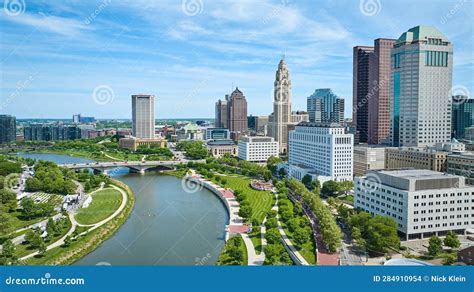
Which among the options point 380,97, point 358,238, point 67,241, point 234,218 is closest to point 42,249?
point 67,241

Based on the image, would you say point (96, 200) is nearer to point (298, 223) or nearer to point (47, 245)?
point (47, 245)

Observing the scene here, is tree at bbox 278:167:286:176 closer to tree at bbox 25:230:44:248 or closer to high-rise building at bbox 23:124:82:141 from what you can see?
tree at bbox 25:230:44:248

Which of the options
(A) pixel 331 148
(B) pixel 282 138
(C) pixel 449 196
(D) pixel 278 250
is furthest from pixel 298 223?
(B) pixel 282 138

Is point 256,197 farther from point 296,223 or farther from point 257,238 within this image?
point 257,238

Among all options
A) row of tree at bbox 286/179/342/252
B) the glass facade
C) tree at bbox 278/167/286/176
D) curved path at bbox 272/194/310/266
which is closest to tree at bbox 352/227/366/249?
row of tree at bbox 286/179/342/252

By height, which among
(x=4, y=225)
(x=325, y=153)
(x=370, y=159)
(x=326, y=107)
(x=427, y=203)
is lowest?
(x=4, y=225)

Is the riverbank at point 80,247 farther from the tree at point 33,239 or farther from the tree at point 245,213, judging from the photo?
the tree at point 245,213
